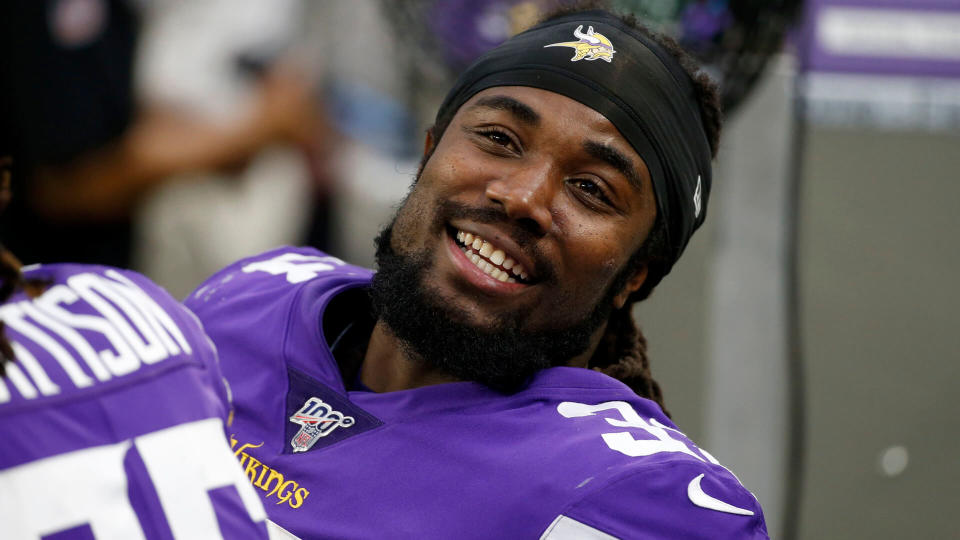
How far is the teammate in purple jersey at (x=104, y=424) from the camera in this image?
125 cm

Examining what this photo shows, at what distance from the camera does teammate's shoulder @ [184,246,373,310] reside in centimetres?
262

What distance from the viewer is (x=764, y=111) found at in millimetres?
3873

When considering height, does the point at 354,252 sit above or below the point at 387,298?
below

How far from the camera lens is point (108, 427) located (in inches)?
51.1

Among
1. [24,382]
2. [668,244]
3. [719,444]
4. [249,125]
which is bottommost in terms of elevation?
[719,444]

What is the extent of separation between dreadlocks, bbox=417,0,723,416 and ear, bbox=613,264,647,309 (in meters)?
0.02

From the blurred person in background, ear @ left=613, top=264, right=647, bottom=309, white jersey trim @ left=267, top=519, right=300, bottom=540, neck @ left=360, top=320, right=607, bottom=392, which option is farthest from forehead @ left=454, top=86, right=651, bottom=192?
the blurred person in background

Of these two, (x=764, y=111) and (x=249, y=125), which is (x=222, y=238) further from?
(x=764, y=111)

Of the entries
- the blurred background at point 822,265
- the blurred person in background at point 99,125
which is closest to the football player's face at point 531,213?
the blurred background at point 822,265

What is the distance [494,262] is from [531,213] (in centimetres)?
12

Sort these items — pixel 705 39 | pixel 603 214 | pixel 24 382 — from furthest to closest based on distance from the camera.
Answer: pixel 705 39
pixel 603 214
pixel 24 382

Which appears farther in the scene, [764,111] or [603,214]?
[764,111]

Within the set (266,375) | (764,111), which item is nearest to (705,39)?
(764,111)

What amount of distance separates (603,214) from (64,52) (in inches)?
125
